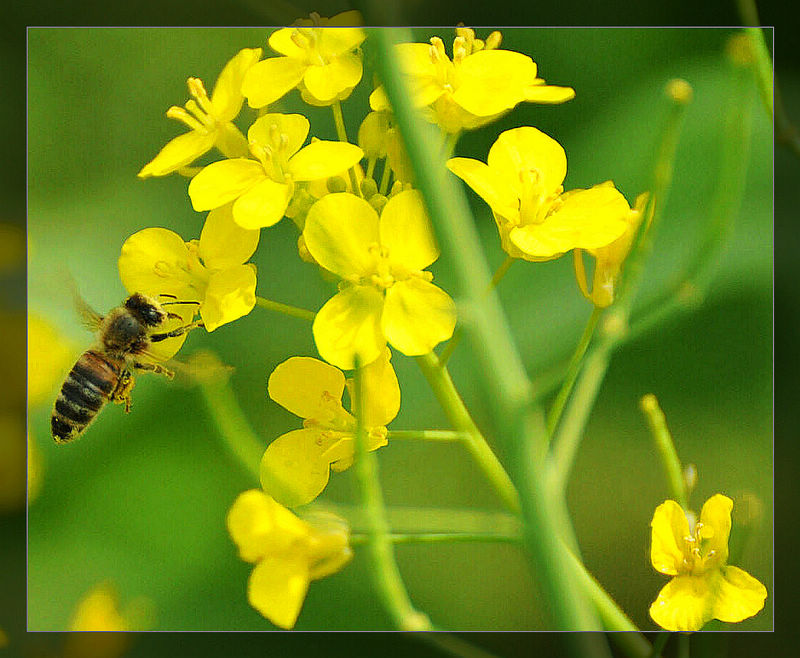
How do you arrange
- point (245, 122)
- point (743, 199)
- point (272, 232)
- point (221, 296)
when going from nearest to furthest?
point (221, 296) → point (245, 122) → point (743, 199) → point (272, 232)

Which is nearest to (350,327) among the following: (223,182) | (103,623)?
(223,182)

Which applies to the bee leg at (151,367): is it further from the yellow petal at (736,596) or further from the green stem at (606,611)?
the yellow petal at (736,596)

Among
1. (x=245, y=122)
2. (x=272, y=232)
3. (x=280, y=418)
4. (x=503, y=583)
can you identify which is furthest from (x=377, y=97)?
(x=503, y=583)

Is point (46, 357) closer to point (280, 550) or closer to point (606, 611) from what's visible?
point (280, 550)

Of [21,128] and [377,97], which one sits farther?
[21,128]

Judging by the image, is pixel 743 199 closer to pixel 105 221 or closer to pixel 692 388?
pixel 692 388
